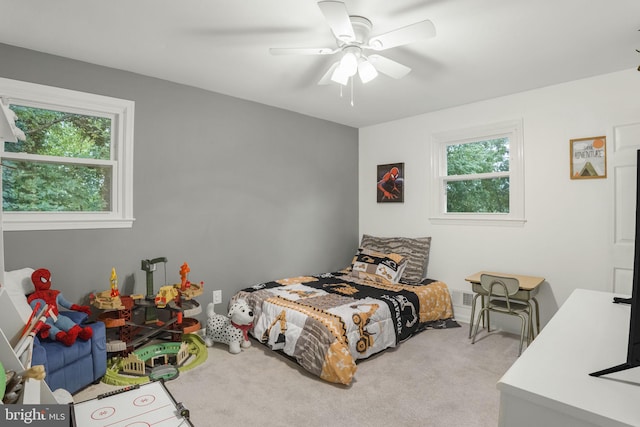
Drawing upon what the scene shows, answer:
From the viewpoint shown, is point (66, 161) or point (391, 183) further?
point (391, 183)

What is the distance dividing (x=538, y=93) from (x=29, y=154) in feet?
14.3

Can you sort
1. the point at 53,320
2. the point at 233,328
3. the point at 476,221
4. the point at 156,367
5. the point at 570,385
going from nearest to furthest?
the point at 570,385, the point at 53,320, the point at 156,367, the point at 233,328, the point at 476,221

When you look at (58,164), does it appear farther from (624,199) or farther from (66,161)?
(624,199)

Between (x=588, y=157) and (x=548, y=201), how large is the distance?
0.49 metres

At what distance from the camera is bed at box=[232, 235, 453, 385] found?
2.65 metres

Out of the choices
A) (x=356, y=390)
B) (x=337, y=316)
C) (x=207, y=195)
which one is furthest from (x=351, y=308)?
(x=207, y=195)

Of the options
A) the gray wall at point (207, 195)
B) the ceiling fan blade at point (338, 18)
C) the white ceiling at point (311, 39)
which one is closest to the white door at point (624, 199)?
the white ceiling at point (311, 39)

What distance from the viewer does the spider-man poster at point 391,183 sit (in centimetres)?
448

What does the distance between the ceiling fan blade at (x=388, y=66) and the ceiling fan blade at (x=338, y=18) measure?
0.31m

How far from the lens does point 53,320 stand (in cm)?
234

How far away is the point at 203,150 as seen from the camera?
3471 millimetres

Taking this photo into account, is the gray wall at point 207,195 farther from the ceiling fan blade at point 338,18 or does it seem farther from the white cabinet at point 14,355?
the ceiling fan blade at point 338,18

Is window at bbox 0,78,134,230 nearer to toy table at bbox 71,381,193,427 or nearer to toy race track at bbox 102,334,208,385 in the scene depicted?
toy race track at bbox 102,334,208,385

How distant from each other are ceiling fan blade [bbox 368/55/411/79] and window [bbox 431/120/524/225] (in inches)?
65.9
